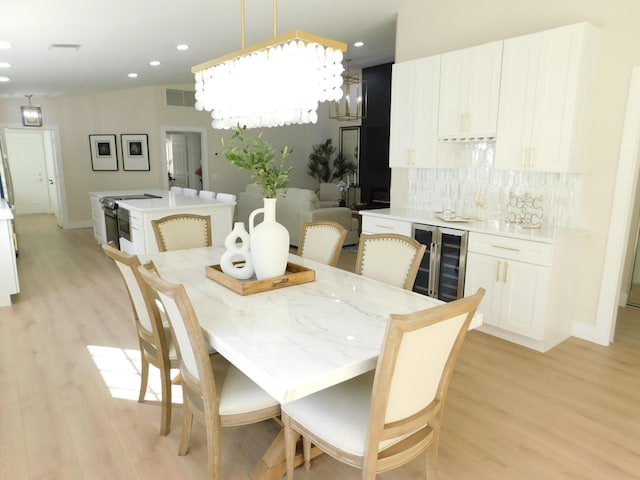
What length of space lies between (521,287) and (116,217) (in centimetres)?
523

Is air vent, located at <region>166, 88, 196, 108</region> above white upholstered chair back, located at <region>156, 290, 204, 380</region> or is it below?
above

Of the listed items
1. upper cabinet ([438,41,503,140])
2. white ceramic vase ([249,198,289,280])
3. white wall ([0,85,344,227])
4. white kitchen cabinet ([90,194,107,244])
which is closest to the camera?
white ceramic vase ([249,198,289,280])

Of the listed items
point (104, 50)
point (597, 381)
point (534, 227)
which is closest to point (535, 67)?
point (534, 227)

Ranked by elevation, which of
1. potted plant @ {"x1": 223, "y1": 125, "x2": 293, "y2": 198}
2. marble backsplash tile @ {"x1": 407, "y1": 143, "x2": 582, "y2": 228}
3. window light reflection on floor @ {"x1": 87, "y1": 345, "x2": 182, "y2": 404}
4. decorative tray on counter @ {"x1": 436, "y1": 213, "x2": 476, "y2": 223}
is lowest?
window light reflection on floor @ {"x1": 87, "y1": 345, "x2": 182, "y2": 404}

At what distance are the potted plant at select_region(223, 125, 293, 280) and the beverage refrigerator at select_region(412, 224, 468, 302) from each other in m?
1.88

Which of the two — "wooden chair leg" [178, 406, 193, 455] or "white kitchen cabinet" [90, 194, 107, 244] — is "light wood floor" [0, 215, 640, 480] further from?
"white kitchen cabinet" [90, 194, 107, 244]

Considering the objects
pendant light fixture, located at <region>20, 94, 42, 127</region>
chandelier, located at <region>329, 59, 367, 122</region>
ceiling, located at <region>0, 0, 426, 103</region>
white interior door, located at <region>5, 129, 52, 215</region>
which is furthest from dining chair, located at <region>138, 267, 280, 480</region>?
white interior door, located at <region>5, 129, 52, 215</region>

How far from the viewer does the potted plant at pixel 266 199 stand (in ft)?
7.18

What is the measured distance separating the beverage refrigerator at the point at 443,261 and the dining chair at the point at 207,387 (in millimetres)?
2385

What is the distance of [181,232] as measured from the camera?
3.42 m

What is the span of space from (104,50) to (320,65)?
12.8 ft

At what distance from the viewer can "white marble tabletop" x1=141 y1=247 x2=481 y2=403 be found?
4.82ft

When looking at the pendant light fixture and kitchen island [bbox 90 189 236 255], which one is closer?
kitchen island [bbox 90 189 236 255]

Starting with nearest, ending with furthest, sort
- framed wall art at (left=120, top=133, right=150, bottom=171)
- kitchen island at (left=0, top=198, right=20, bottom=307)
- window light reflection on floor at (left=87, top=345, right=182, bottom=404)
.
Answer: window light reflection on floor at (left=87, top=345, right=182, bottom=404)
kitchen island at (left=0, top=198, right=20, bottom=307)
framed wall art at (left=120, top=133, right=150, bottom=171)
